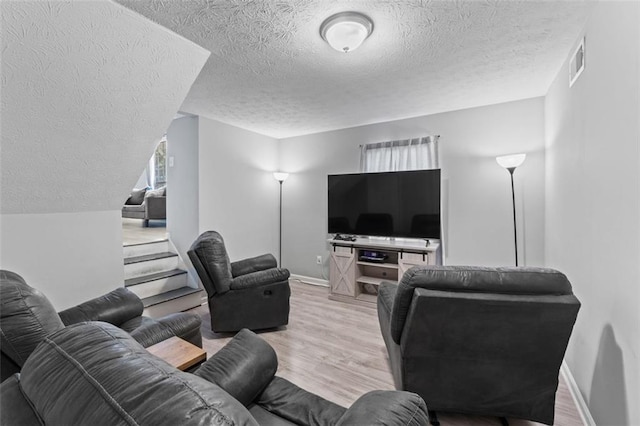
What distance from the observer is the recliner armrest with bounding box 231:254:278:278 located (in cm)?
329

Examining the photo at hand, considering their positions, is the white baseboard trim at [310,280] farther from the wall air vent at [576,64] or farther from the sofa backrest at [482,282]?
the wall air vent at [576,64]

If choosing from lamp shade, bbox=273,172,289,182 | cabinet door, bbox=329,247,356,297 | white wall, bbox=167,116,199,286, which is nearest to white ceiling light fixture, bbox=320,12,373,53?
white wall, bbox=167,116,199,286

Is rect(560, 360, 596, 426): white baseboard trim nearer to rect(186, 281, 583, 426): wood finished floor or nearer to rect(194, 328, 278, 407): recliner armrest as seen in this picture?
rect(186, 281, 583, 426): wood finished floor

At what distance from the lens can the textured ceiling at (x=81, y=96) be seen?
1.54 m

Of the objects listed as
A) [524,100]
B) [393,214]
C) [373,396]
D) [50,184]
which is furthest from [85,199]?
[524,100]

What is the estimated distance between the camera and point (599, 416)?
154 centimetres

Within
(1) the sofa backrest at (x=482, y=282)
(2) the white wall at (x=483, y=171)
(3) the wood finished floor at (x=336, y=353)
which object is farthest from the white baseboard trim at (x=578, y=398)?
(2) the white wall at (x=483, y=171)

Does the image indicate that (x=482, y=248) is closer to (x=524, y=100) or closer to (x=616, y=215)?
(x=524, y=100)

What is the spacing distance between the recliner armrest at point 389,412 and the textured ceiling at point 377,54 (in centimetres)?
192

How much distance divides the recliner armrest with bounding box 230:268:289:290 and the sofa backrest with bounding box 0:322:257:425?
7.08 feet

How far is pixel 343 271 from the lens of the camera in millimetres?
3852

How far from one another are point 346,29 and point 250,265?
258 cm

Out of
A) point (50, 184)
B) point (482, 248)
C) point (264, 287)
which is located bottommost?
point (264, 287)

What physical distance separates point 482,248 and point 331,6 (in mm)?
3031
